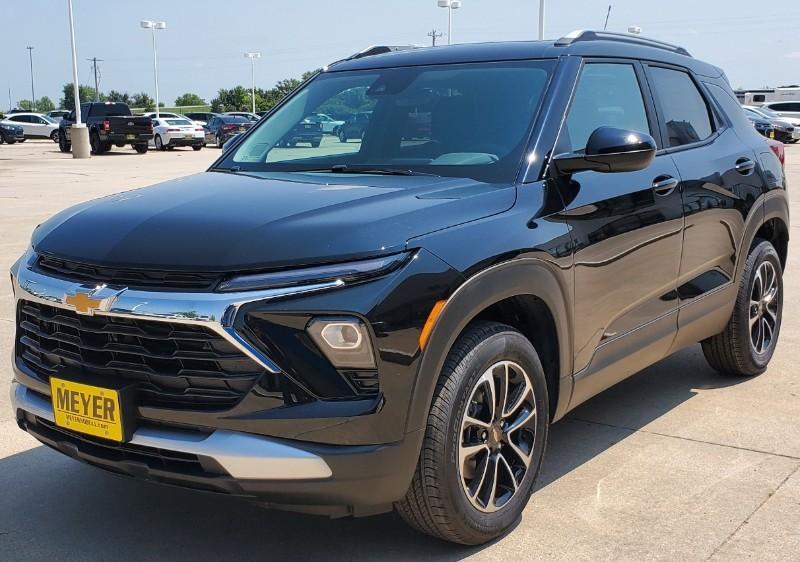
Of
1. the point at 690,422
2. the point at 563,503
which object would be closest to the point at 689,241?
the point at 690,422

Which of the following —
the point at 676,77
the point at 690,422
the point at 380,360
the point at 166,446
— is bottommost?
the point at 690,422

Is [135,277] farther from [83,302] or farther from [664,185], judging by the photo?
[664,185]

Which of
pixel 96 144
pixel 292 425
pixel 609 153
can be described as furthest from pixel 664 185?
pixel 96 144

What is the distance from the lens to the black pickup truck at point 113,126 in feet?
107

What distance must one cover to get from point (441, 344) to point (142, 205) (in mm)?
1256

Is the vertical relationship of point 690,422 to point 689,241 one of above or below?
below

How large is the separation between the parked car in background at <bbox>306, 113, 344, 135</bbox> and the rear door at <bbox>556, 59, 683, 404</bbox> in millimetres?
1134

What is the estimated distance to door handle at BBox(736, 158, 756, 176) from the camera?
4.96m

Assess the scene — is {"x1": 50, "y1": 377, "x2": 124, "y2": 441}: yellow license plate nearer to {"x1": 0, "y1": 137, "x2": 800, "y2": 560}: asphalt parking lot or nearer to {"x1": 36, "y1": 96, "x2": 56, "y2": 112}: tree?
{"x1": 0, "y1": 137, "x2": 800, "y2": 560}: asphalt parking lot

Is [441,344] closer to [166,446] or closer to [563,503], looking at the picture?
[166,446]

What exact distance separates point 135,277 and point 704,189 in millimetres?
2934

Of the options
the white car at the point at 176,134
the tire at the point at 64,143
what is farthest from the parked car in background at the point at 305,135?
the tire at the point at 64,143

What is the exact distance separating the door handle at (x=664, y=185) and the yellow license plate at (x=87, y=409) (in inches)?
100

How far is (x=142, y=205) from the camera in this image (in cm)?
334
